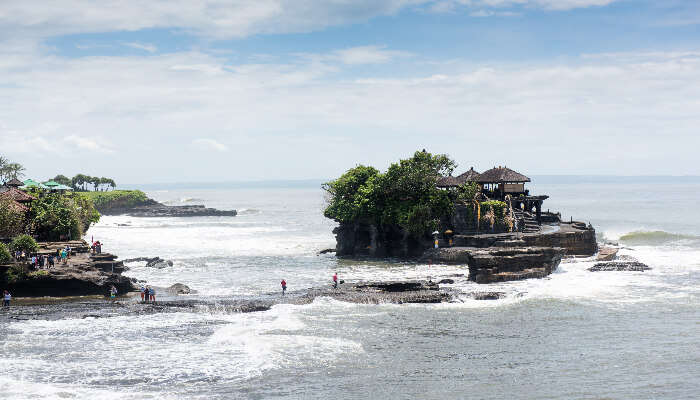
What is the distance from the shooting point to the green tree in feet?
173

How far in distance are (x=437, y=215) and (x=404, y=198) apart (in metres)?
4.14

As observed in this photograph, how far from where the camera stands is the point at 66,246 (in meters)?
55.6

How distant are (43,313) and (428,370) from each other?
2532 centimetres

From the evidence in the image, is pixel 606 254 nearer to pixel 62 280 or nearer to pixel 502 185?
pixel 502 185

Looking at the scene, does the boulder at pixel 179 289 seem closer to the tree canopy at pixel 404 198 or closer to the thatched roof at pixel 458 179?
the tree canopy at pixel 404 198

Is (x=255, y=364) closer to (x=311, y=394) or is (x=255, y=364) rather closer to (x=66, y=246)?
(x=311, y=394)

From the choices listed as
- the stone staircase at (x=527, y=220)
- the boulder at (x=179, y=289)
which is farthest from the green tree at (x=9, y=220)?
the stone staircase at (x=527, y=220)

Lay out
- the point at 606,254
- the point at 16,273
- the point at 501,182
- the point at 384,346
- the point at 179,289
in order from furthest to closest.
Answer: the point at 501,182 < the point at 606,254 < the point at 179,289 < the point at 16,273 < the point at 384,346

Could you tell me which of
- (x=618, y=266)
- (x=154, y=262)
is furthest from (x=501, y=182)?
(x=154, y=262)

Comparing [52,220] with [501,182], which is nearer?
[52,220]

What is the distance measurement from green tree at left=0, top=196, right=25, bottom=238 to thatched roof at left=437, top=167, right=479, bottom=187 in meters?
41.5

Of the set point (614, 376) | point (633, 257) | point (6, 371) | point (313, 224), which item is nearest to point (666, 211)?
point (313, 224)

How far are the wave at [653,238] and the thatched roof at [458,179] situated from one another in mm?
27967

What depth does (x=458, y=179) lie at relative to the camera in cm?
7244
